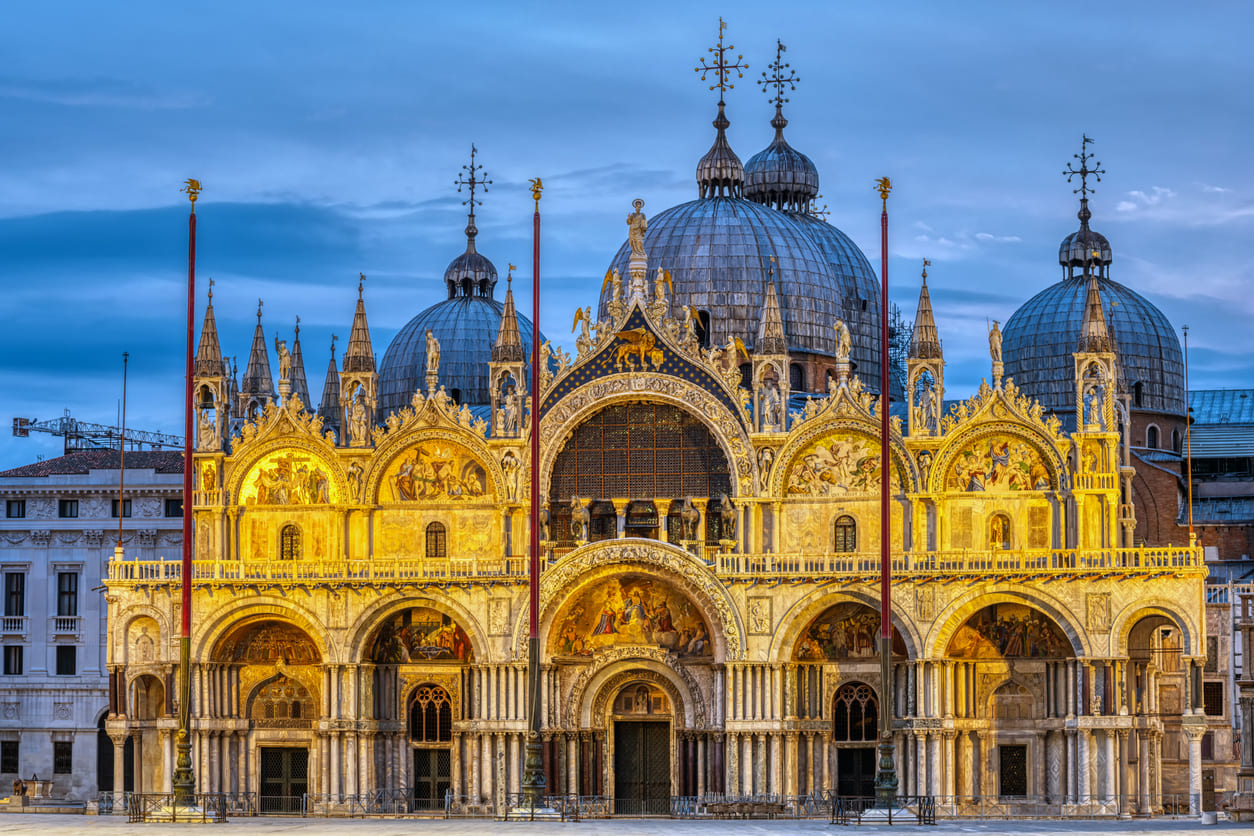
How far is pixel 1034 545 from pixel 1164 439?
17.5 meters

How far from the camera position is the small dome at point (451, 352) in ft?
296

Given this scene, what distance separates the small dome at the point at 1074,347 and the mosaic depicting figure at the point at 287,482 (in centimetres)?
2675

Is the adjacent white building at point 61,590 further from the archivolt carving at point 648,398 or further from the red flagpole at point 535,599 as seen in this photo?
the red flagpole at point 535,599

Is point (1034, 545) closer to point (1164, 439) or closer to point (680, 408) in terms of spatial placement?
point (680, 408)

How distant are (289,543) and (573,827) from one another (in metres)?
20.6

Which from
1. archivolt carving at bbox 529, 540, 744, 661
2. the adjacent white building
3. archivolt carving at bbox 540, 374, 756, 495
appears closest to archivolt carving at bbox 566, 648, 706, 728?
archivolt carving at bbox 529, 540, 744, 661

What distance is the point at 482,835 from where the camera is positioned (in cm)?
5497

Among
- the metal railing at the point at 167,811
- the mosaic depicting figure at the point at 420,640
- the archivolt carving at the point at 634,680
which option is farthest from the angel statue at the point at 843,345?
the metal railing at the point at 167,811

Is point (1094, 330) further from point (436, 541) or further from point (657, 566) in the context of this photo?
point (436, 541)

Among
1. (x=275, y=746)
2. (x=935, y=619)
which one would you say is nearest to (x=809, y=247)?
(x=935, y=619)

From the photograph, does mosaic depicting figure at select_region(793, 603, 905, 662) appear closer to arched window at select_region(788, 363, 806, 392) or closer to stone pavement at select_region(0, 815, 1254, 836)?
stone pavement at select_region(0, 815, 1254, 836)

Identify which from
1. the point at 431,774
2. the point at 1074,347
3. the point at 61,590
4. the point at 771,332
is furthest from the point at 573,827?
the point at 61,590

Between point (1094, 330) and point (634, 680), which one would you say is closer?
point (1094, 330)

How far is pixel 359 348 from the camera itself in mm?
74875
